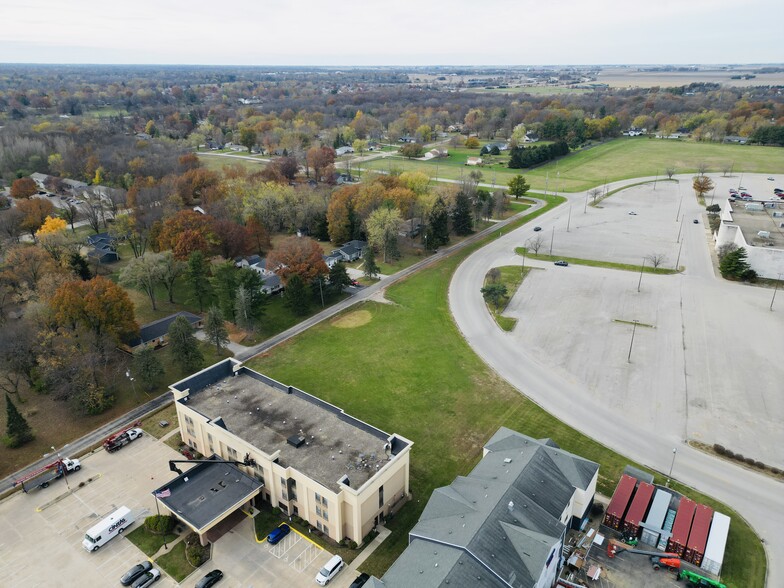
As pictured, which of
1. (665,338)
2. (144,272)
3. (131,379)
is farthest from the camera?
(144,272)

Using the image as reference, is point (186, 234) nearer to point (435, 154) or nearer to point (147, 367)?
point (147, 367)

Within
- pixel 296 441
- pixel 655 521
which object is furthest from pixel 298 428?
pixel 655 521

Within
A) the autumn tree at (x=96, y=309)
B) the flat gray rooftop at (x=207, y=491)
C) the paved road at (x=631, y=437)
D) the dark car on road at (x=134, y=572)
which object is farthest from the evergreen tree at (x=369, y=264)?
the dark car on road at (x=134, y=572)

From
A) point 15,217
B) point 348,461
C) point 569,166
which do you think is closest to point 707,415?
point 348,461

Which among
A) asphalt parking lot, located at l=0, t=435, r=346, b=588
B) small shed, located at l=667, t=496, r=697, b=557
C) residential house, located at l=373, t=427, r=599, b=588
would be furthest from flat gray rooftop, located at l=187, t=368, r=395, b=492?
small shed, located at l=667, t=496, r=697, b=557

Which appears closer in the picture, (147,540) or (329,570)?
(329,570)

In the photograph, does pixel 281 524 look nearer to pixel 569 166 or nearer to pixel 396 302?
pixel 396 302

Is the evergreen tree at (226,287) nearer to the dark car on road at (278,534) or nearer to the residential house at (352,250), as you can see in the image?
the residential house at (352,250)
